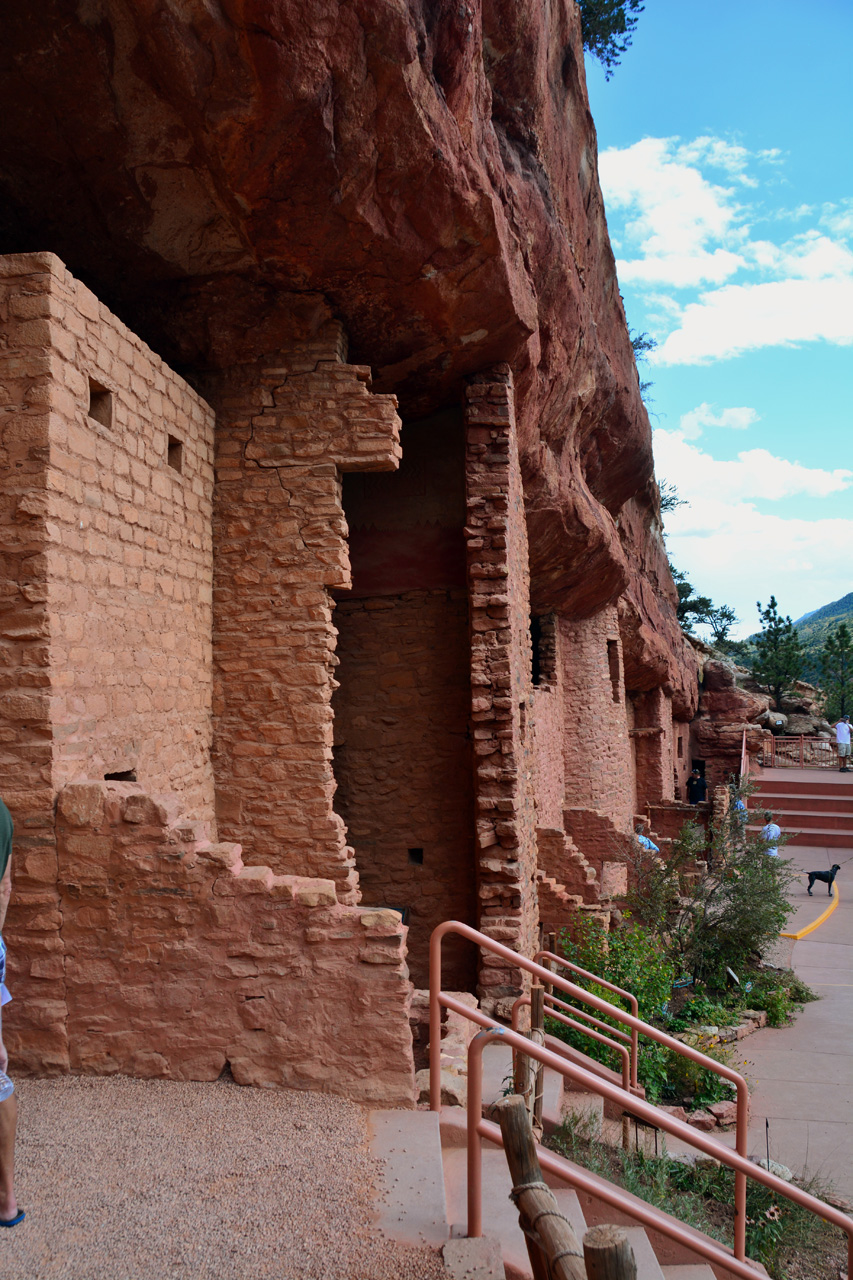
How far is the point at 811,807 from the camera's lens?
2261 cm


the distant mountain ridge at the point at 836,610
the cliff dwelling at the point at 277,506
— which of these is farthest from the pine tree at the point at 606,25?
the distant mountain ridge at the point at 836,610

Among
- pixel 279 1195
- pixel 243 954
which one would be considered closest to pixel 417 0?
pixel 243 954

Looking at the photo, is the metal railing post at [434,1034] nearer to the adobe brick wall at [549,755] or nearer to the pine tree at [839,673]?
the adobe brick wall at [549,755]

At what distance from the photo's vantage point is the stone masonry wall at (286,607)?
243 inches

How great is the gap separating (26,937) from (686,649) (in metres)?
24.6

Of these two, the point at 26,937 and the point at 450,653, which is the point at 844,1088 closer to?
the point at 450,653

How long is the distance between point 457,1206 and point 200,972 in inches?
58.9

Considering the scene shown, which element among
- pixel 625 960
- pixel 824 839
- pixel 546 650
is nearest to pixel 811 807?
pixel 824 839

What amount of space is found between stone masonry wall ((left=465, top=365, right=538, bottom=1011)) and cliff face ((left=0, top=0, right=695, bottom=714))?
2.25 feet

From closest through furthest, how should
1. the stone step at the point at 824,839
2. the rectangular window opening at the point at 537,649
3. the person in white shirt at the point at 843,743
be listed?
the rectangular window opening at the point at 537,649 < the stone step at the point at 824,839 < the person in white shirt at the point at 843,743

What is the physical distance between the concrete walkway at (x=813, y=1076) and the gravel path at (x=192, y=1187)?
460cm

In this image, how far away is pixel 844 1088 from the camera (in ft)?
25.9

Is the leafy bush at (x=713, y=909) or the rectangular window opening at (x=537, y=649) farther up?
the rectangular window opening at (x=537, y=649)

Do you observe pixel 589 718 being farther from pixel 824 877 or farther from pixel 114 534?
pixel 114 534
